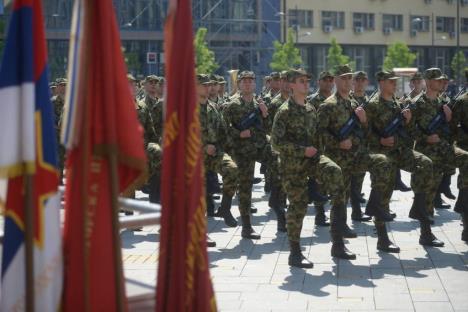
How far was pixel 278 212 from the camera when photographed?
1121 centimetres

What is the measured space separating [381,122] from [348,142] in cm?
89

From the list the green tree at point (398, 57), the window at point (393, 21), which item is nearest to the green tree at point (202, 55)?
the green tree at point (398, 57)

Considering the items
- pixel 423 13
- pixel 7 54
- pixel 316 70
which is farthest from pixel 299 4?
pixel 7 54

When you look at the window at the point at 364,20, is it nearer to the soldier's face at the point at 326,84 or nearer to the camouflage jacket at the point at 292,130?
the soldier's face at the point at 326,84

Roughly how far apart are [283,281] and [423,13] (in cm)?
6509

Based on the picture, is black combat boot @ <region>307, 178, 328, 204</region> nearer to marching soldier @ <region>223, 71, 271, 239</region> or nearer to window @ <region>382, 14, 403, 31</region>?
marching soldier @ <region>223, 71, 271, 239</region>

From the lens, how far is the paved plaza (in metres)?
7.20

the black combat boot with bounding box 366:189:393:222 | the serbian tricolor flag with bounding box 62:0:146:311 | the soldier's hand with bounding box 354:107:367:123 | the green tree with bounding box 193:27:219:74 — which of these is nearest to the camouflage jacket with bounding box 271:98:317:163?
the soldier's hand with bounding box 354:107:367:123

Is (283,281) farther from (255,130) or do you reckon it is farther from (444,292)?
(255,130)

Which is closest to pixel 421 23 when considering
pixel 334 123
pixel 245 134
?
pixel 245 134

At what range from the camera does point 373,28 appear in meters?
67.0

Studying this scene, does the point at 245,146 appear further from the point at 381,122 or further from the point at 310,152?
the point at 310,152

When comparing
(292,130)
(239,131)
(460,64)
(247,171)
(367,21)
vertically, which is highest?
(367,21)

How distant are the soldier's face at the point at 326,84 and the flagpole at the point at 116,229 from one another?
339 inches
